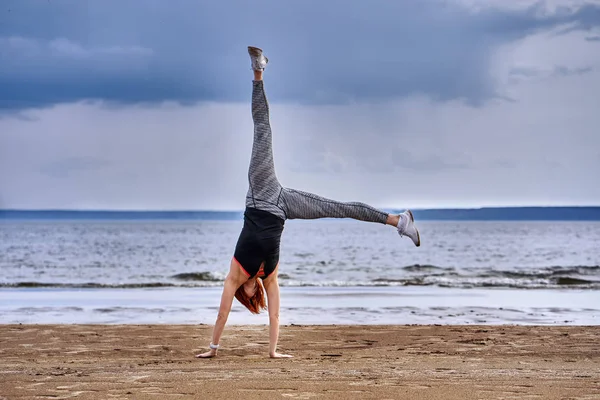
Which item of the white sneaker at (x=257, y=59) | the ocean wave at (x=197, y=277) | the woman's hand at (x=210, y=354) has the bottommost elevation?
the ocean wave at (x=197, y=277)

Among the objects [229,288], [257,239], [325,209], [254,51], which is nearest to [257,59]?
[254,51]

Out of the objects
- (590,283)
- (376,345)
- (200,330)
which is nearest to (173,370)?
(376,345)

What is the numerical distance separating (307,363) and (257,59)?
330 centimetres

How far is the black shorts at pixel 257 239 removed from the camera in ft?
25.8

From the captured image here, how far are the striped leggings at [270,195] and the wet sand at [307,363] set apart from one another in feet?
5.27

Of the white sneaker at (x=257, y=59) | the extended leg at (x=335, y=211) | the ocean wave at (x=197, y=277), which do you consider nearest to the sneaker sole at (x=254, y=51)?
the white sneaker at (x=257, y=59)

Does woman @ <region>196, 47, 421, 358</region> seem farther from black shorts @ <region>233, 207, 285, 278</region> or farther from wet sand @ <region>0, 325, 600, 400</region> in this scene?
wet sand @ <region>0, 325, 600, 400</region>

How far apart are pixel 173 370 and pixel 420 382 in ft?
8.22

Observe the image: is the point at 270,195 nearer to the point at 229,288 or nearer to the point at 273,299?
the point at 229,288

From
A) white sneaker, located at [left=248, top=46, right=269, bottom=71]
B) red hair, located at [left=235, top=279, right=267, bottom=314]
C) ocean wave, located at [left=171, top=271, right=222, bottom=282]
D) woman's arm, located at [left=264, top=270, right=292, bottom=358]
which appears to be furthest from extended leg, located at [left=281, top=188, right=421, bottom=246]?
ocean wave, located at [left=171, top=271, right=222, bottom=282]

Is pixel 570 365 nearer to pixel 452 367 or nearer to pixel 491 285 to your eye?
pixel 452 367

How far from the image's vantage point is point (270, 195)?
7.88 metres

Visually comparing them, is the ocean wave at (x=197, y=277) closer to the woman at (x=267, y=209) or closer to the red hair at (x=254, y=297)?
the red hair at (x=254, y=297)

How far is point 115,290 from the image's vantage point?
2264 centimetres
